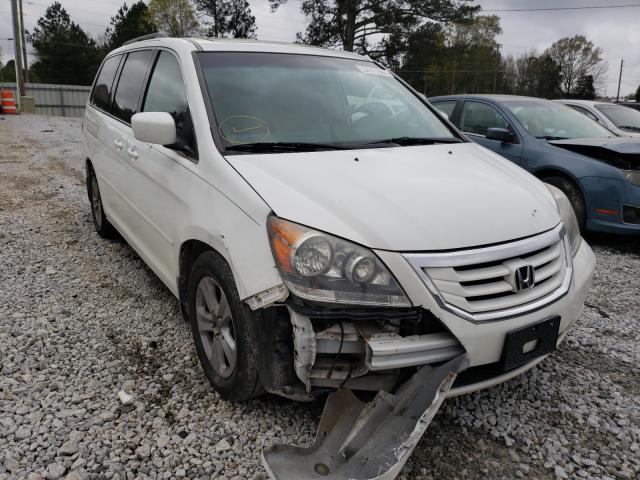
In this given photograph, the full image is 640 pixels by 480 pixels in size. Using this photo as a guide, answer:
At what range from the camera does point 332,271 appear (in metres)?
1.96

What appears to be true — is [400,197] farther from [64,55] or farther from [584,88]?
[584,88]

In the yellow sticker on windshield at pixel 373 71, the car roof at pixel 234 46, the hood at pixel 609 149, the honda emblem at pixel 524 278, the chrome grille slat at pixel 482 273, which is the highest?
the car roof at pixel 234 46

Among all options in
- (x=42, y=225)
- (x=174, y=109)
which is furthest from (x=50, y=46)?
(x=174, y=109)

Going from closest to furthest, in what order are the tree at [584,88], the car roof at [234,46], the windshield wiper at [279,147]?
the windshield wiper at [279,147]
the car roof at [234,46]
the tree at [584,88]

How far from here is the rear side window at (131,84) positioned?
369 cm

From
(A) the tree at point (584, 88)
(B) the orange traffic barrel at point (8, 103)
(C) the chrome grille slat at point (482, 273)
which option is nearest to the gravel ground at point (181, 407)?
(C) the chrome grille slat at point (482, 273)

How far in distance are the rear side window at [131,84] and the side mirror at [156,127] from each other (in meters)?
1.03

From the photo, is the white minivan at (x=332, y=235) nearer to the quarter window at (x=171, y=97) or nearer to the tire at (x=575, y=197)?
the quarter window at (x=171, y=97)

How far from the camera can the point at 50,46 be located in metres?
46.5

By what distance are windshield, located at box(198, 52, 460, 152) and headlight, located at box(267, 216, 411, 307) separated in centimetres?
79

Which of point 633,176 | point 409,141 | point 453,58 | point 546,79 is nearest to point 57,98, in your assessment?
point 453,58

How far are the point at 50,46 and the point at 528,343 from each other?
53609 millimetres

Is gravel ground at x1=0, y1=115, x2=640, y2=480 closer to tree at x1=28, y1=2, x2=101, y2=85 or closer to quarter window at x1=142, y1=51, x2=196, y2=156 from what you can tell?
quarter window at x1=142, y1=51, x2=196, y2=156

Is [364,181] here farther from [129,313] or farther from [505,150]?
[505,150]
